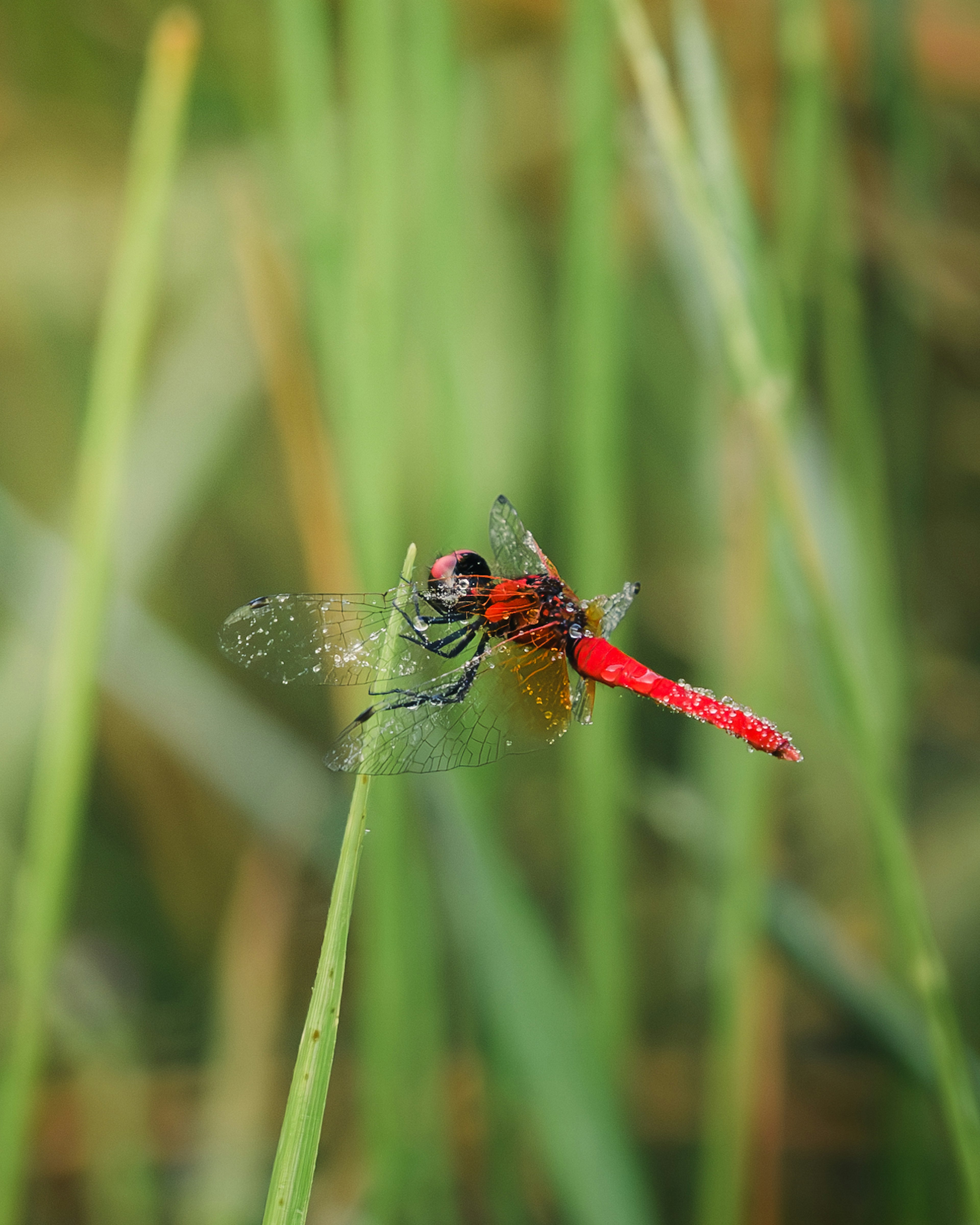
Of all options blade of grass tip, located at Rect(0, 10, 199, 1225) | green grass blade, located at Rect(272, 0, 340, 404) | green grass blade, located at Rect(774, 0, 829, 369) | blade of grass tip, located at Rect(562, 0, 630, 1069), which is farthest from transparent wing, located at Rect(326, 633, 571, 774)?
green grass blade, located at Rect(774, 0, 829, 369)

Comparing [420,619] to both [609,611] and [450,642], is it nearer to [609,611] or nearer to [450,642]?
[450,642]

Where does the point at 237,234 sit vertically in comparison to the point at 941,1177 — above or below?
above

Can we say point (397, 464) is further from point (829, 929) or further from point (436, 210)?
point (829, 929)

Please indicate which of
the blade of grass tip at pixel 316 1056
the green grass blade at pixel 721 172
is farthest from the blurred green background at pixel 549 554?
the blade of grass tip at pixel 316 1056

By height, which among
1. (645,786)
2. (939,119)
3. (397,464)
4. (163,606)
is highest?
(939,119)

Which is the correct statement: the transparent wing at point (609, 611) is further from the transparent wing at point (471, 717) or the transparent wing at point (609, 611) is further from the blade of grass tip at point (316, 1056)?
the blade of grass tip at point (316, 1056)

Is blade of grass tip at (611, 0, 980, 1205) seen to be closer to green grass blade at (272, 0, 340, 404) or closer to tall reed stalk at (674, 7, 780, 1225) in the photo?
tall reed stalk at (674, 7, 780, 1225)

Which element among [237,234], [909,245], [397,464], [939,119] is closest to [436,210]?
[397,464]
